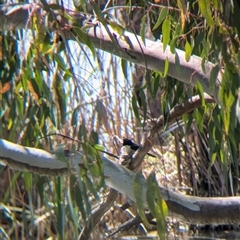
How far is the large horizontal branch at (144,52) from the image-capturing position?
2.73 metres

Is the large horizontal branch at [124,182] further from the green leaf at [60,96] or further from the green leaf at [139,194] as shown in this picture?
the green leaf at [60,96]

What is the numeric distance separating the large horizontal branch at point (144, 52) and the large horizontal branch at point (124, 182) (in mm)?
389

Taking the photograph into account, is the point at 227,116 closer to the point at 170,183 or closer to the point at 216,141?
the point at 216,141

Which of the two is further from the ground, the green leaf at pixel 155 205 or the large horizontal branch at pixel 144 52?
the large horizontal branch at pixel 144 52

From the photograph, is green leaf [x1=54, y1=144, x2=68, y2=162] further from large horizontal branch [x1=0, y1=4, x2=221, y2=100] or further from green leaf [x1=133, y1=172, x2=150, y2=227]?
large horizontal branch [x1=0, y1=4, x2=221, y2=100]

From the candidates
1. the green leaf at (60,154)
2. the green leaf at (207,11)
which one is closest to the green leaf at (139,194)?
the green leaf at (60,154)

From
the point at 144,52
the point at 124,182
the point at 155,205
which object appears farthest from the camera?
the point at 144,52

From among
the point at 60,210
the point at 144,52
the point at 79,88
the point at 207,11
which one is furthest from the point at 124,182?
the point at 207,11

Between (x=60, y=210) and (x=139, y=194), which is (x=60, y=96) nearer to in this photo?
(x=60, y=210)

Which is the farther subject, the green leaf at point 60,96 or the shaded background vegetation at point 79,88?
the green leaf at point 60,96

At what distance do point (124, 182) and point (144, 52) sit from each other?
1.77 feet

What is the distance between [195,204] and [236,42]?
0.69m

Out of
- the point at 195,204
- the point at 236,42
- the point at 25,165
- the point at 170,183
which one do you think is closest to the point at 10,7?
the point at 25,165

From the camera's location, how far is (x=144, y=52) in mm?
2979
